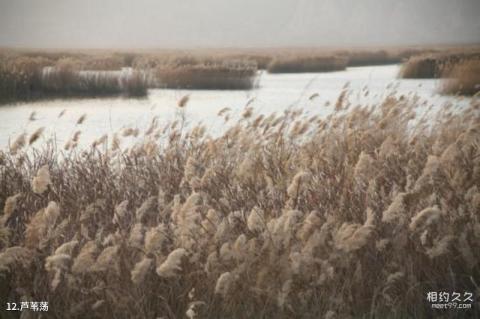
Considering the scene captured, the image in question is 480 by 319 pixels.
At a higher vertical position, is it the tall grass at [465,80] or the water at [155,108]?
the tall grass at [465,80]

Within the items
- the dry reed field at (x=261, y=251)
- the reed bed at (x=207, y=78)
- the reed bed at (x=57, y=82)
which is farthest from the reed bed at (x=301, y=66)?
the dry reed field at (x=261, y=251)

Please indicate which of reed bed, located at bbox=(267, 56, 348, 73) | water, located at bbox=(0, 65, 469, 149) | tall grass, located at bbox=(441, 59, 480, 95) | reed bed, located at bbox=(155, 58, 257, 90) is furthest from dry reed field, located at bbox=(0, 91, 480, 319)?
reed bed, located at bbox=(267, 56, 348, 73)

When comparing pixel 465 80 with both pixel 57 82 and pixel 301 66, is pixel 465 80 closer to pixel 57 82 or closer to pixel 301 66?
pixel 57 82

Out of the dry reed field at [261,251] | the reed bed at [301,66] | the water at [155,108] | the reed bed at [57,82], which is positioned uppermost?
the reed bed at [301,66]

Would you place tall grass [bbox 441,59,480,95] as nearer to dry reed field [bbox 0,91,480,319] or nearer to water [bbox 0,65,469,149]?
water [bbox 0,65,469,149]

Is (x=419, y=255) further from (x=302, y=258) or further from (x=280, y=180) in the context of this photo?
(x=280, y=180)

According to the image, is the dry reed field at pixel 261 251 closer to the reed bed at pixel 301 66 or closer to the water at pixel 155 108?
the water at pixel 155 108

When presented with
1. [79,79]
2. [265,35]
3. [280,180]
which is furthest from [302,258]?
[265,35]

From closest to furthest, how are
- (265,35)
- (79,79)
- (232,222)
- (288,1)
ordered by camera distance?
(232,222) → (79,79) → (288,1) → (265,35)

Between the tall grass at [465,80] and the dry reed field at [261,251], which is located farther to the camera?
the tall grass at [465,80]

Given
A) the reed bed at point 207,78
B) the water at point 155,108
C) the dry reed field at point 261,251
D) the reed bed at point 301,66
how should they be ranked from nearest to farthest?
the dry reed field at point 261,251, the water at point 155,108, the reed bed at point 207,78, the reed bed at point 301,66

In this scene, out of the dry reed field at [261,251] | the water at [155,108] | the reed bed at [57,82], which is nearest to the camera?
the dry reed field at [261,251]

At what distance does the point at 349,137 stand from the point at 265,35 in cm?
8879

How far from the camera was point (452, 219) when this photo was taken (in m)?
3.68
